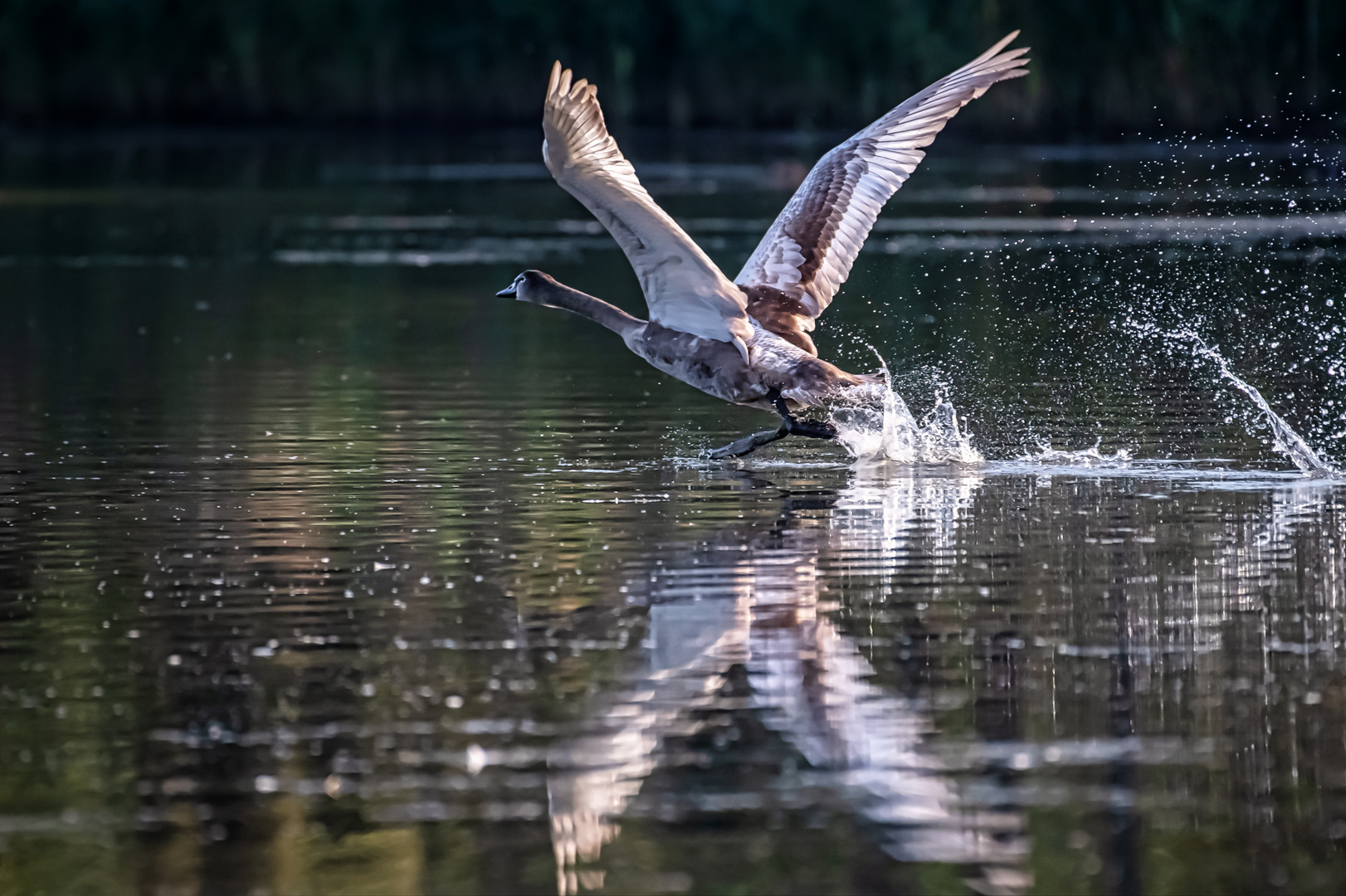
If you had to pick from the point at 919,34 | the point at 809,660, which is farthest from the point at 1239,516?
the point at 919,34

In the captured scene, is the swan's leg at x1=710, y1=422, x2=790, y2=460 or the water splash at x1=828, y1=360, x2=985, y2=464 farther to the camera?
the swan's leg at x1=710, y1=422, x2=790, y2=460

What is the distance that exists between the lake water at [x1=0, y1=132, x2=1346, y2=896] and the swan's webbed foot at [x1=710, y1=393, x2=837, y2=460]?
0.37ft

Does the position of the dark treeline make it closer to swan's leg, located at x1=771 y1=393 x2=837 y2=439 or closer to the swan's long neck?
the swan's long neck

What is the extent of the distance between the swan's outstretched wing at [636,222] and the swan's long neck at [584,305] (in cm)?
30

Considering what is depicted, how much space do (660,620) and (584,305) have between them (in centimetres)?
463

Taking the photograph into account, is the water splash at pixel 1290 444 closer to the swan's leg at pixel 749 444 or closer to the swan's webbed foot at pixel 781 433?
the swan's webbed foot at pixel 781 433

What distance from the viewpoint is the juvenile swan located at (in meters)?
11.1

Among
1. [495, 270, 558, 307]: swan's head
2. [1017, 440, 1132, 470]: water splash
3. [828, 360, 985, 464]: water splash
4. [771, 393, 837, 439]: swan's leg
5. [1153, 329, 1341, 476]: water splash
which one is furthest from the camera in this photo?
[495, 270, 558, 307]: swan's head

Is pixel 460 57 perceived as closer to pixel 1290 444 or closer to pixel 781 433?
pixel 781 433

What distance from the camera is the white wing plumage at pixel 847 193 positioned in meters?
12.7

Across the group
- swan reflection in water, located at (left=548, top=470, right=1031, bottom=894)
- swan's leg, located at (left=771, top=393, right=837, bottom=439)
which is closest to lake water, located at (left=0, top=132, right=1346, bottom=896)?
swan reflection in water, located at (left=548, top=470, right=1031, bottom=894)

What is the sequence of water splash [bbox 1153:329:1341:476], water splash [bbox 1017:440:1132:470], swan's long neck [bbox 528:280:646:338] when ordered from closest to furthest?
water splash [bbox 1153:329:1341:476]
water splash [bbox 1017:440:1132:470]
swan's long neck [bbox 528:280:646:338]

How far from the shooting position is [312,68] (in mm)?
61562

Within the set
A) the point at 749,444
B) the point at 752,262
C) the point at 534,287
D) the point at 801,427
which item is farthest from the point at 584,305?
the point at 801,427
